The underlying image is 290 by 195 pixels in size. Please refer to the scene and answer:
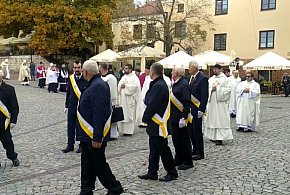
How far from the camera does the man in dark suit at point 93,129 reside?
534cm

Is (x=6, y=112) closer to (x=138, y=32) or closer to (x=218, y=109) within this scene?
(x=218, y=109)

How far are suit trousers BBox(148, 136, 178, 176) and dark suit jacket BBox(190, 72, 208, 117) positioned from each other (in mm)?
1716

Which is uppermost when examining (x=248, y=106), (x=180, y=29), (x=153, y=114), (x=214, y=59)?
(x=180, y=29)

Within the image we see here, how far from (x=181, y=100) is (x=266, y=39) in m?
29.3

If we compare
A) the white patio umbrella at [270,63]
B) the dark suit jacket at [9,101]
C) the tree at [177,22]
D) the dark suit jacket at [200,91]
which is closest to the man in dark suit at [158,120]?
the dark suit jacket at [200,91]

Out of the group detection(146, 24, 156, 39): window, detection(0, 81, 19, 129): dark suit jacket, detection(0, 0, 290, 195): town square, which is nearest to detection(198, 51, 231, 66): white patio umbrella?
detection(0, 0, 290, 195): town square

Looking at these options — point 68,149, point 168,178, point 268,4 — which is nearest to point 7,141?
point 68,149

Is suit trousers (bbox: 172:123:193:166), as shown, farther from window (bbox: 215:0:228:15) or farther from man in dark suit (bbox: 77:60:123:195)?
window (bbox: 215:0:228:15)

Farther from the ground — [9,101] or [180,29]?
[180,29]

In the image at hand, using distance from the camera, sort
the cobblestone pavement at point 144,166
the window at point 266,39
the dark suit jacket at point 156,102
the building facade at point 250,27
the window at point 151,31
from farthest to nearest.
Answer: the window at point 266,39 → the building facade at point 250,27 → the window at point 151,31 → the dark suit jacket at point 156,102 → the cobblestone pavement at point 144,166

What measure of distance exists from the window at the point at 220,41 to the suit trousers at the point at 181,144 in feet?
100

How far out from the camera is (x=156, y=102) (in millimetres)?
6277

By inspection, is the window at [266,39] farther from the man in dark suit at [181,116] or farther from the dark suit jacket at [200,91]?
the man in dark suit at [181,116]

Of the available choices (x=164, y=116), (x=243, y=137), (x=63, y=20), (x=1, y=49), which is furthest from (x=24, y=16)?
(x=164, y=116)
